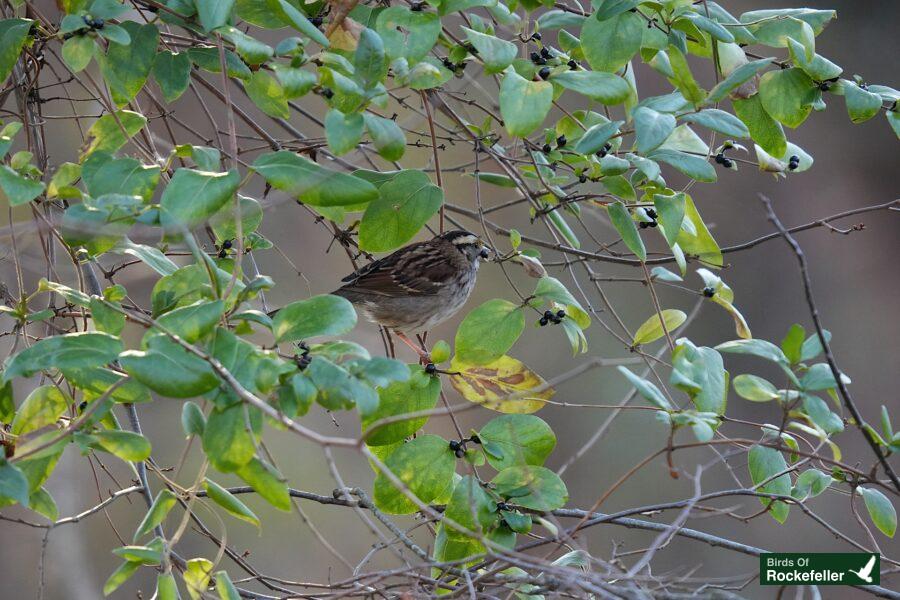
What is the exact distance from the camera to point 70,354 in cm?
182

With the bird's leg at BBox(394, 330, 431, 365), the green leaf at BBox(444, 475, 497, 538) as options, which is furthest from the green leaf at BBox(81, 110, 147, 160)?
the bird's leg at BBox(394, 330, 431, 365)

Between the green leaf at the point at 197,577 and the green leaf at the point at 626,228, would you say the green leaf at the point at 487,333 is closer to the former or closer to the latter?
the green leaf at the point at 626,228

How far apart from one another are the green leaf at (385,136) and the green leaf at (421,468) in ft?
2.59

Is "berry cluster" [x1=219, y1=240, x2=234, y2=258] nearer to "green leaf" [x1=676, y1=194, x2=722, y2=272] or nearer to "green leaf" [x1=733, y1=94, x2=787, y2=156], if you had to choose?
"green leaf" [x1=676, y1=194, x2=722, y2=272]

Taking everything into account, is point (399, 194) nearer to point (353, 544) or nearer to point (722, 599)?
point (722, 599)

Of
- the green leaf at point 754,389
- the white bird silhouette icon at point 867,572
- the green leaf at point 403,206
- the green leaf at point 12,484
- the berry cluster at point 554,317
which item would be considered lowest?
the white bird silhouette icon at point 867,572

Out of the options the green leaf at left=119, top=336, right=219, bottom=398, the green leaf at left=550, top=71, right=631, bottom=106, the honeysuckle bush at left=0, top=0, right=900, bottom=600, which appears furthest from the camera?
the green leaf at left=550, top=71, right=631, bottom=106

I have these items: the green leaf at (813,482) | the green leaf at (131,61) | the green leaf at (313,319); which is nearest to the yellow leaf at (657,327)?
the green leaf at (813,482)

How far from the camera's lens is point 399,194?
256 centimetres

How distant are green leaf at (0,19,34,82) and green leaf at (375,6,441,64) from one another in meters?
0.89

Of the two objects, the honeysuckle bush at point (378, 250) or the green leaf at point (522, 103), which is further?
the green leaf at point (522, 103)

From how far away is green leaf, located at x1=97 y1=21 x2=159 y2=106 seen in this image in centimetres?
235

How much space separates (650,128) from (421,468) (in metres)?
1.06

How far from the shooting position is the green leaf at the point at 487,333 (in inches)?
102
